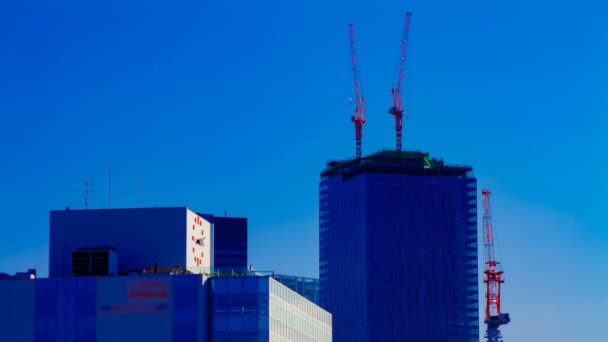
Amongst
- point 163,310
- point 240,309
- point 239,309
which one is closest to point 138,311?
point 163,310

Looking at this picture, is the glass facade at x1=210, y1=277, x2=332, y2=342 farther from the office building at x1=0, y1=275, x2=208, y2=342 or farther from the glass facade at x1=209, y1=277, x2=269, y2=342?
the office building at x1=0, y1=275, x2=208, y2=342

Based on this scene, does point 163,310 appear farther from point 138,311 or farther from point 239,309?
point 239,309

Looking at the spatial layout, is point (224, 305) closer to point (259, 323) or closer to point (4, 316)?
point (259, 323)

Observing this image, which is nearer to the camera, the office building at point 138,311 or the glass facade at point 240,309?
the office building at point 138,311

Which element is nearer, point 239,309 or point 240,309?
point 239,309

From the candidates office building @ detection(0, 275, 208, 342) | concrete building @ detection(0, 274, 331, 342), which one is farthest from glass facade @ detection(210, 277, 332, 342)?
office building @ detection(0, 275, 208, 342)

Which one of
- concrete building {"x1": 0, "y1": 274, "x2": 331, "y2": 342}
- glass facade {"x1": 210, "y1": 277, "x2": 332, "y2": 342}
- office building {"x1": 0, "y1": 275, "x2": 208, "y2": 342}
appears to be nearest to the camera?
office building {"x1": 0, "y1": 275, "x2": 208, "y2": 342}

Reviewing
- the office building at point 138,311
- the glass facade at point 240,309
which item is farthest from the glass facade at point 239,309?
the office building at point 138,311

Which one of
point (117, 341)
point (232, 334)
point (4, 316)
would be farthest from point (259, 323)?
point (4, 316)

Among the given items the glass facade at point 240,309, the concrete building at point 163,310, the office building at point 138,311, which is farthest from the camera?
the glass facade at point 240,309

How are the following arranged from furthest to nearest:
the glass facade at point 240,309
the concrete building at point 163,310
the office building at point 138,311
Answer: the glass facade at point 240,309 < the concrete building at point 163,310 < the office building at point 138,311

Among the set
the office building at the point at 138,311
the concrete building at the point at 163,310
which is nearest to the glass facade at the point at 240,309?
the concrete building at the point at 163,310

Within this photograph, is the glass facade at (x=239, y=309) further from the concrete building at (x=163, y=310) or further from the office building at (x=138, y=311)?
the office building at (x=138, y=311)

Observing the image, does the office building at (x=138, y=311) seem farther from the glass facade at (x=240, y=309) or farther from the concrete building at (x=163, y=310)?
the glass facade at (x=240, y=309)
